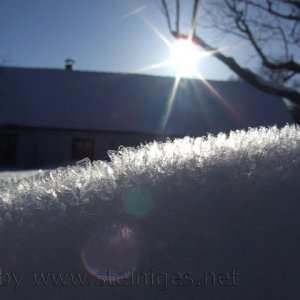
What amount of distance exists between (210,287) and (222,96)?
28.0 metres

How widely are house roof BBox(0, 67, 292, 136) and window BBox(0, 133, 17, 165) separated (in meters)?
1.00

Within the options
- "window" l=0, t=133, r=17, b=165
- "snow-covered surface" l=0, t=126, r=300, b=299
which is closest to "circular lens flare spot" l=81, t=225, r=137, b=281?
"snow-covered surface" l=0, t=126, r=300, b=299

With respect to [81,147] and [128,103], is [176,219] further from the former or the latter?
[128,103]

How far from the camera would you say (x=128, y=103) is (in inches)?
1087

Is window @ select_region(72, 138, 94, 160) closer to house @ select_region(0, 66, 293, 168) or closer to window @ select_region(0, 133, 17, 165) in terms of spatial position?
house @ select_region(0, 66, 293, 168)

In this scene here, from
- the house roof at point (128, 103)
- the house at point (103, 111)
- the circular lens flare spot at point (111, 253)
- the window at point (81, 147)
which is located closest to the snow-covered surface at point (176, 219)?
the circular lens flare spot at point (111, 253)

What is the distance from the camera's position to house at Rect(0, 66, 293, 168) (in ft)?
83.9

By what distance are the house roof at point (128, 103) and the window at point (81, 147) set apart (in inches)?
34.7

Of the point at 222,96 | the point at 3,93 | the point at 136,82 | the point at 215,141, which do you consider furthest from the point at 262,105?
the point at 215,141

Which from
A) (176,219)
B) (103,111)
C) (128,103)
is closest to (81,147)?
(103,111)

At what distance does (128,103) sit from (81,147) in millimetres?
3964

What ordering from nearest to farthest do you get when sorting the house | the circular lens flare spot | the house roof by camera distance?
the circular lens flare spot → the house → the house roof

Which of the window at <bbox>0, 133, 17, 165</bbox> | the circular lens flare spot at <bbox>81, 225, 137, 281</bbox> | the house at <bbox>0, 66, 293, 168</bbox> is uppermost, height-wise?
the house at <bbox>0, 66, 293, 168</bbox>

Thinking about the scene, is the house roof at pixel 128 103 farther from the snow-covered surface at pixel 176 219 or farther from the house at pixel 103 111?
the snow-covered surface at pixel 176 219
